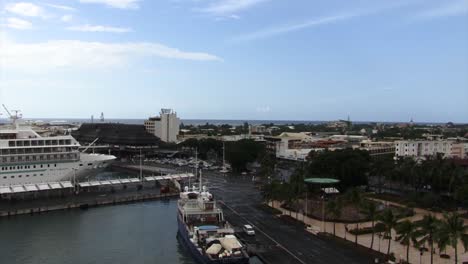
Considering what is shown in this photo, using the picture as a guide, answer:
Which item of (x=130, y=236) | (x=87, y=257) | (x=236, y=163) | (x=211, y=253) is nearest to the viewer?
(x=211, y=253)

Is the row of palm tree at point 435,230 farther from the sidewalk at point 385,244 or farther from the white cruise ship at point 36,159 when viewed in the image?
the white cruise ship at point 36,159

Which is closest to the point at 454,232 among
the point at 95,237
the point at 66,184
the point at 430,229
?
the point at 430,229

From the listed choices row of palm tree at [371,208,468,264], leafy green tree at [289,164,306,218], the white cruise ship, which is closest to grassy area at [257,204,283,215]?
leafy green tree at [289,164,306,218]

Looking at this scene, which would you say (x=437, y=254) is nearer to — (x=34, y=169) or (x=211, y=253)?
(x=211, y=253)

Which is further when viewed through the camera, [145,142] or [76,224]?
[145,142]

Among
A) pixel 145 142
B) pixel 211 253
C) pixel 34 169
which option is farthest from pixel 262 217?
pixel 145 142

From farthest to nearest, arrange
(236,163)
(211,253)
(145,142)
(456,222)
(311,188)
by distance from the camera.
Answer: (145,142)
(236,163)
(311,188)
(211,253)
(456,222)
